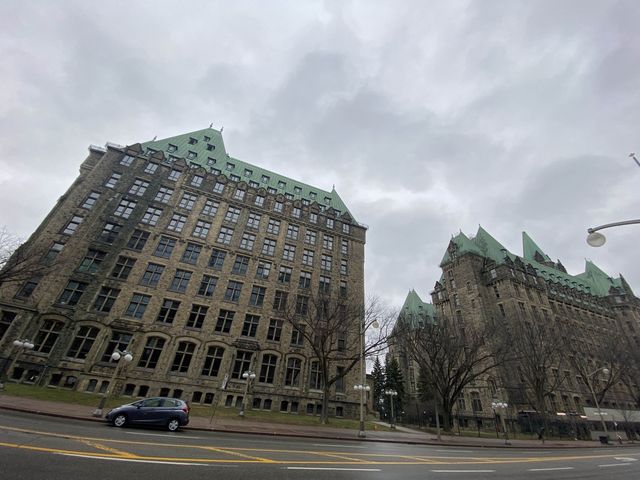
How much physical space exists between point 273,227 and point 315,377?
68.7 ft

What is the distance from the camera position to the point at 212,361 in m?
31.1

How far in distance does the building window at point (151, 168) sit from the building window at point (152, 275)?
14102mm

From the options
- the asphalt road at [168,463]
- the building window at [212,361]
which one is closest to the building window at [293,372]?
the building window at [212,361]

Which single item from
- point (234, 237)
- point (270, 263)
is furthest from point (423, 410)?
point (234, 237)

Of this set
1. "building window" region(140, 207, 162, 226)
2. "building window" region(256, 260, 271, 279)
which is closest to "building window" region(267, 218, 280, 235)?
A: "building window" region(256, 260, 271, 279)

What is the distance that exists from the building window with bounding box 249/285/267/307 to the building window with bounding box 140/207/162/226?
48.8 ft

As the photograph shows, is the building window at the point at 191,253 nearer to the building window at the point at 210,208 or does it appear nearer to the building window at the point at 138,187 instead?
the building window at the point at 210,208

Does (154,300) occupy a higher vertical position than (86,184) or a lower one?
lower

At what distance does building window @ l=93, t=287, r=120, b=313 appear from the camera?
30.0 meters

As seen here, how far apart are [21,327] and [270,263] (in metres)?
24.6

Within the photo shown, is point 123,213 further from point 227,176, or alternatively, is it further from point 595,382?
point 595,382

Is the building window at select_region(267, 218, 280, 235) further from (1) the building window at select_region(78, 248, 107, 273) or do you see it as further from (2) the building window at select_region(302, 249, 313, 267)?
(1) the building window at select_region(78, 248, 107, 273)

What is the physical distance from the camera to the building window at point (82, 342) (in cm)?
2752

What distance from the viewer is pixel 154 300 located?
31.9 metres
